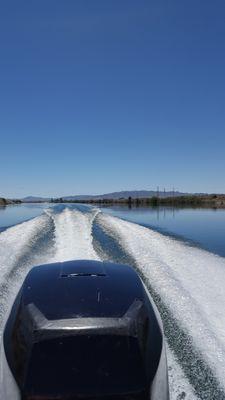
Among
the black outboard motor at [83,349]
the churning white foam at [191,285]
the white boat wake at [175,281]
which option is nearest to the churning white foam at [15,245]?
the white boat wake at [175,281]

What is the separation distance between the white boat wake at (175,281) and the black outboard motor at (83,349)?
1.11 meters

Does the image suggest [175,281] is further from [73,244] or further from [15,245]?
[15,245]

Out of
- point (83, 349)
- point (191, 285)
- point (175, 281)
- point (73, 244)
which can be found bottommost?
point (191, 285)

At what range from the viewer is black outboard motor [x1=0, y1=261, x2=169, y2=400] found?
2848 mm

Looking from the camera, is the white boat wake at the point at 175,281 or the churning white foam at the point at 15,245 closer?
the white boat wake at the point at 175,281

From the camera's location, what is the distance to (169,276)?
8312 millimetres

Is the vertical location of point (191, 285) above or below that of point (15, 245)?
below

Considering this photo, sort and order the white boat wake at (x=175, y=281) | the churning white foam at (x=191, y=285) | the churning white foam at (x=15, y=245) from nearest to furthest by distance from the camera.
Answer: the white boat wake at (x=175, y=281), the churning white foam at (x=191, y=285), the churning white foam at (x=15, y=245)

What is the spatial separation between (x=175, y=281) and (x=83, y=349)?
522 cm

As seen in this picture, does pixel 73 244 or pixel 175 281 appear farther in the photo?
pixel 73 244

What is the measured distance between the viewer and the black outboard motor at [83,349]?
285 cm

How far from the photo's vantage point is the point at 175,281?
795 cm

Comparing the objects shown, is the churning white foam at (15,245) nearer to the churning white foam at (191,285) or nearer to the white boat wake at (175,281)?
the white boat wake at (175,281)

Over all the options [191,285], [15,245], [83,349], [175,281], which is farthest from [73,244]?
[83,349]
